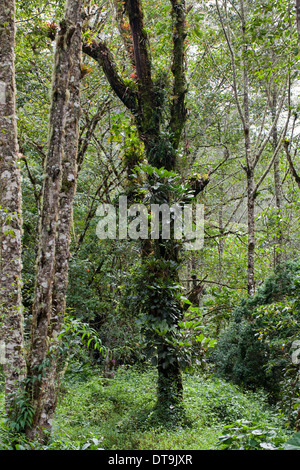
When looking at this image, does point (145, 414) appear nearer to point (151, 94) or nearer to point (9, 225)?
point (9, 225)

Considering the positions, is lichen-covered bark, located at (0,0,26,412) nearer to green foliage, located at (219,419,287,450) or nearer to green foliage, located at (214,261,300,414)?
green foliage, located at (219,419,287,450)

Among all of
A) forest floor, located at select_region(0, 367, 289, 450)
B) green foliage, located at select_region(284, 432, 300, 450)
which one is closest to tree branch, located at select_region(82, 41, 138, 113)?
forest floor, located at select_region(0, 367, 289, 450)

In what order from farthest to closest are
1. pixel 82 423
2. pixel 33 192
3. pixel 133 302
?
pixel 33 192
pixel 133 302
pixel 82 423

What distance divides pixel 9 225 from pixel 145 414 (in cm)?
373

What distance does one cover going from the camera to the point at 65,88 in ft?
12.0

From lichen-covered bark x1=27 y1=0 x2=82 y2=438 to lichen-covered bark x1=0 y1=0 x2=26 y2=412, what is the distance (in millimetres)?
696

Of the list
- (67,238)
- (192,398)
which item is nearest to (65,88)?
(67,238)

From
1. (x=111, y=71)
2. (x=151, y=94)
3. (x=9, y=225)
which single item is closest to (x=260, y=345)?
(x=151, y=94)

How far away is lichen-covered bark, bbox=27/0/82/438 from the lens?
3262mm

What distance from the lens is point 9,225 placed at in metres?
4.16
